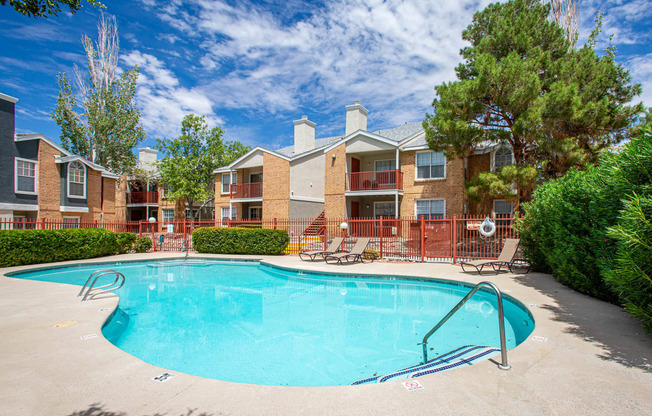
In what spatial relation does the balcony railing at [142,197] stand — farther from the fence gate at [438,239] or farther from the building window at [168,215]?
the fence gate at [438,239]

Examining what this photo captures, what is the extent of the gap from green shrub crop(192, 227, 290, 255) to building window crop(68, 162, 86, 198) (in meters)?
11.0

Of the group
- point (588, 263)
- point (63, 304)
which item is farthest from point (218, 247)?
→ point (588, 263)

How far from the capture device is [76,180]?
22.7m

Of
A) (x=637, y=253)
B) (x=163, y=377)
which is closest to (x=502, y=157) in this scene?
(x=637, y=253)

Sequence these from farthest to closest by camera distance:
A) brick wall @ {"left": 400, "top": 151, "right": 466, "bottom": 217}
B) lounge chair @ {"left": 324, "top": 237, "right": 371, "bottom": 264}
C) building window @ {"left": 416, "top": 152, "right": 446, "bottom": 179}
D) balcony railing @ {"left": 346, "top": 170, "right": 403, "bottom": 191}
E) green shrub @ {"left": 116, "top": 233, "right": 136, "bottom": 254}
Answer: balcony railing @ {"left": 346, "top": 170, "right": 403, "bottom": 191}
building window @ {"left": 416, "top": 152, "right": 446, "bottom": 179}
brick wall @ {"left": 400, "top": 151, "right": 466, "bottom": 217}
green shrub @ {"left": 116, "top": 233, "right": 136, "bottom": 254}
lounge chair @ {"left": 324, "top": 237, "right": 371, "bottom": 264}

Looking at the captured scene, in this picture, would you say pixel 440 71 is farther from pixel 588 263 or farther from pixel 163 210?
pixel 163 210

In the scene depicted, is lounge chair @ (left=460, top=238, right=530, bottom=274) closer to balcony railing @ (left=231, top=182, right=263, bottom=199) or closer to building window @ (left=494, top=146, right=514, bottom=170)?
building window @ (left=494, top=146, right=514, bottom=170)

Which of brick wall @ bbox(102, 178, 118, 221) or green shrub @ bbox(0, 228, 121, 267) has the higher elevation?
brick wall @ bbox(102, 178, 118, 221)

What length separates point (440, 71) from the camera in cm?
2088

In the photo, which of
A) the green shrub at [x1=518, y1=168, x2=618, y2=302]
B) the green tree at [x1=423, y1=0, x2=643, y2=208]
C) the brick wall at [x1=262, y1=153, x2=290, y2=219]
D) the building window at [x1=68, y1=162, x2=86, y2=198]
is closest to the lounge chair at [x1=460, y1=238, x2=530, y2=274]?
the green shrub at [x1=518, y1=168, x2=618, y2=302]

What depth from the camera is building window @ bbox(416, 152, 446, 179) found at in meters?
20.1

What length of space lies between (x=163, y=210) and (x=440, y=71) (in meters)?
28.3

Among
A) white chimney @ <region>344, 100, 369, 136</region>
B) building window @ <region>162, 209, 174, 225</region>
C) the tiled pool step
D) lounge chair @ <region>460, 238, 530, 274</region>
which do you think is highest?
white chimney @ <region>344, 100, 369, 136</region>

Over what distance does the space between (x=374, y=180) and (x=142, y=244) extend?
14185 mm
